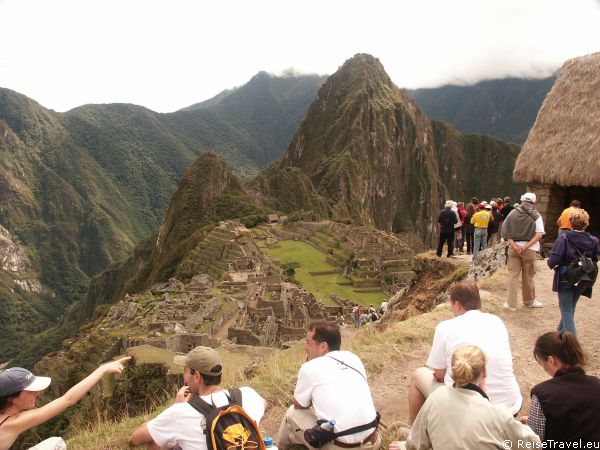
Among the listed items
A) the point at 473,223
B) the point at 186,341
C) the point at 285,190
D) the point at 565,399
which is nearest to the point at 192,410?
the point at 565,399

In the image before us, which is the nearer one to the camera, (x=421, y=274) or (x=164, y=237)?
(x=421, y=274)

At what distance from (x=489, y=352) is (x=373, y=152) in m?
125

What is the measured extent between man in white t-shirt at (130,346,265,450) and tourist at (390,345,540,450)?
1341 mm

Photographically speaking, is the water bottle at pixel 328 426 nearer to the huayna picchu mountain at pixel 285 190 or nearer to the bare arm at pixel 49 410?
the bare arm at pixel 49 410

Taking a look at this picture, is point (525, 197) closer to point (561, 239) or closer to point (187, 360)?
point (561, 239)

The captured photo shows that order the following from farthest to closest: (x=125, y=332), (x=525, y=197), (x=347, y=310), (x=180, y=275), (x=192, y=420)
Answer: (x=180, y=275) < (x=347, y=310) < (x=125, y=332) < (x=525, y=197) < (x=192, y=420)

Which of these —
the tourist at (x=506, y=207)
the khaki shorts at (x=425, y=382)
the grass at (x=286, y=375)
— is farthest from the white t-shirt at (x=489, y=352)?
the tourist at (x=506, y=207)

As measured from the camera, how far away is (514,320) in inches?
292

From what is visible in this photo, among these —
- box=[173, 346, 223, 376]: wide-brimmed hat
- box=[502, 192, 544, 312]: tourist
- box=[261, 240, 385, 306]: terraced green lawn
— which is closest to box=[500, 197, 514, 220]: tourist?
box=[502, 192, 544, 312]: tourist

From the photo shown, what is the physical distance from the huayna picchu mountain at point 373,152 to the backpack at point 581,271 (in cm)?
9294

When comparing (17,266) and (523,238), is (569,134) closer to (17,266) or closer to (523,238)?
(523,238)

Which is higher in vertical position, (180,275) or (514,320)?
(514,320)

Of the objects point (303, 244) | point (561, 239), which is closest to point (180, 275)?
point (303, 244)

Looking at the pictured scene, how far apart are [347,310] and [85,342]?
1430 cm
